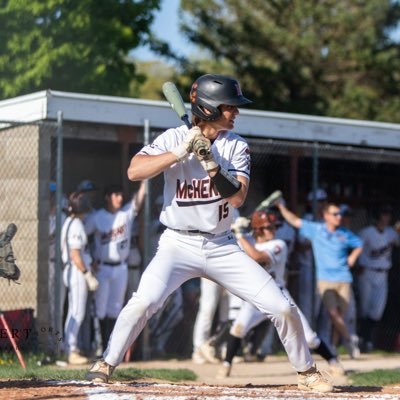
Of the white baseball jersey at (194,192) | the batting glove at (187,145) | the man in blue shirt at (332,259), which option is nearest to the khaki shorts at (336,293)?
the man in blue shirt at (332,259)

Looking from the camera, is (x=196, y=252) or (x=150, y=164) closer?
(x=150, y=164)

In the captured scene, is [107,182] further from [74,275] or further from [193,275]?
[193,275]

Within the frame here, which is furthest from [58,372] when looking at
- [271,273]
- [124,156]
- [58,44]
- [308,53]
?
[308,53]

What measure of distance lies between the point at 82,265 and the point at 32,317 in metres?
0.76

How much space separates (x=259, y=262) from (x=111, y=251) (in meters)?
1.93

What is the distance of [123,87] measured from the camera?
21266 mm

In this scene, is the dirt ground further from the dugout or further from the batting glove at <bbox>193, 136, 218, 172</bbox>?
the dugout

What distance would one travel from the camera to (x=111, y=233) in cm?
1138

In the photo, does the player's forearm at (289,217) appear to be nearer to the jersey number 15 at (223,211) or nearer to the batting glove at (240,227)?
the batting glove at (240,227)

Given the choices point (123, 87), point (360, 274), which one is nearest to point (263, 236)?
point (360, 274)

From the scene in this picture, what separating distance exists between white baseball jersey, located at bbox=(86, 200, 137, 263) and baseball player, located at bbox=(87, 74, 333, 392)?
180 inches

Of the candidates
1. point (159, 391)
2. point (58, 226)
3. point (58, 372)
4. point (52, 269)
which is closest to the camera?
point (159, 391)

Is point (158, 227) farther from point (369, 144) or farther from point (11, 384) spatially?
point (11, 384)

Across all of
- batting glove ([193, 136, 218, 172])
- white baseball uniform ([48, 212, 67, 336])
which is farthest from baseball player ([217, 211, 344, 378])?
batting glove ([193, 136, 218, 172])
